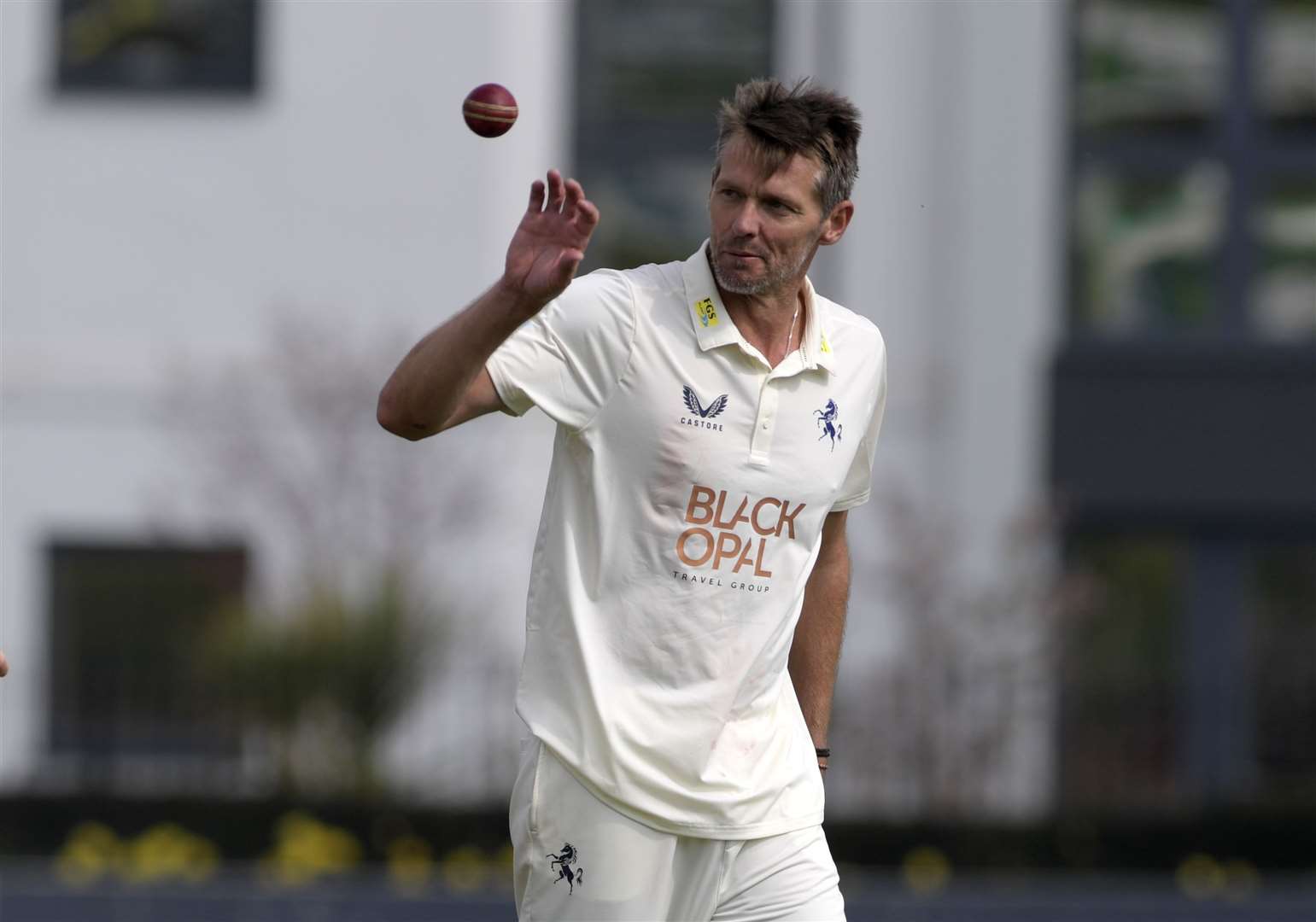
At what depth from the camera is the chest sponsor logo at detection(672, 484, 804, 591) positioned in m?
3.82

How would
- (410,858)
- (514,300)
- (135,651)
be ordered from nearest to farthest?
(514,300) → (410,858) → (135,651)

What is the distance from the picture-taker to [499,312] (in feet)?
11.3

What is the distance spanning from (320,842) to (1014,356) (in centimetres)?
595

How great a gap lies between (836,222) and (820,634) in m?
0.84

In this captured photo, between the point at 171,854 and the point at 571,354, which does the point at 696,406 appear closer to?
the point at 571,354

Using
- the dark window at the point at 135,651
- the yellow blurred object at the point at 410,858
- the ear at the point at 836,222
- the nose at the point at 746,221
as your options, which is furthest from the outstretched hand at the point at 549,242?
the dark window at the point at 135,651

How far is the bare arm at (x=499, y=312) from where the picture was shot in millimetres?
3439

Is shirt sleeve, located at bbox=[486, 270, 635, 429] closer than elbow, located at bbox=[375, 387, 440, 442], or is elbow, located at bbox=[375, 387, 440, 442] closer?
elbow, located at bbox=[375, 387, 440, 442]

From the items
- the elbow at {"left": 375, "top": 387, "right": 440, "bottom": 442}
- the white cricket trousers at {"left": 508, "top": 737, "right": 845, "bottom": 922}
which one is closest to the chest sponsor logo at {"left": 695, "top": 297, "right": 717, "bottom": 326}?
the elbow at {"left": 375, "top": 387, "right": 440, "bottom": 442}

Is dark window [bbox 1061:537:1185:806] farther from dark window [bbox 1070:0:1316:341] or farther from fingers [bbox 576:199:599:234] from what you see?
fingers [bbox 576:199:599:234]

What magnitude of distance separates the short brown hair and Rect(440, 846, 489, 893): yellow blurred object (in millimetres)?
7284

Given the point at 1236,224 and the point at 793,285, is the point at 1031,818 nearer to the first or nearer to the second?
the point at 1236,224

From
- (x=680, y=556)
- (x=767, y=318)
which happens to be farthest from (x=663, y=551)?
(x=767, y=318)

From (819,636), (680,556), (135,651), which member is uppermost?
(680,556)
